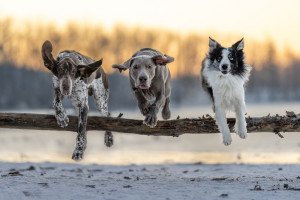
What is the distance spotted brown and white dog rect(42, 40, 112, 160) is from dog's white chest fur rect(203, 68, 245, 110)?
2043 mm

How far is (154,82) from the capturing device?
8484 mm

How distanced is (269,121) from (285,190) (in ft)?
4.67

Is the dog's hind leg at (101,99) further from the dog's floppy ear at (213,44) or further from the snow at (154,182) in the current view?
the dog's floppy ear at (213,44)

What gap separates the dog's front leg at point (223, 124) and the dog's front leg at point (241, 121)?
23 cm

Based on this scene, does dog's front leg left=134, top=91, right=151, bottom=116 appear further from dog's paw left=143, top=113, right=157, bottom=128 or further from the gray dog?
dog's paw left=143, top=113, right=157, bottom=128

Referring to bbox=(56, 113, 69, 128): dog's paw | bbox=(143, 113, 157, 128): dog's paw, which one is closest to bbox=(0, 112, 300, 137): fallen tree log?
bbox=(56, 113, 69, 128): dog's paw

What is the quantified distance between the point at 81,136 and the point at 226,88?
2599 millimetres

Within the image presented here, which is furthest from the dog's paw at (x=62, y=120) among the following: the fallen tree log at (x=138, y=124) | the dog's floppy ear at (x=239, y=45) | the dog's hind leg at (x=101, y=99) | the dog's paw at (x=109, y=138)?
the dog's floppy ear at (x=239, y=45)

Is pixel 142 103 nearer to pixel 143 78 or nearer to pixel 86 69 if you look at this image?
pixel 143 78

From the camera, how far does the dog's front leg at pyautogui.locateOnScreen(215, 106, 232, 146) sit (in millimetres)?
7727

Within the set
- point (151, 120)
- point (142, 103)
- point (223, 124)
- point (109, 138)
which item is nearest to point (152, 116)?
point (151, 120)

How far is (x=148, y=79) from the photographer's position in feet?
25.6

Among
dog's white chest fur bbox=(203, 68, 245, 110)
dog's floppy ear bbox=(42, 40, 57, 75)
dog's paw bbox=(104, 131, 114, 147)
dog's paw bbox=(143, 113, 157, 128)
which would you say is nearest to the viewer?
dog's floppy ear bbox=(42, 40, 57, 75)

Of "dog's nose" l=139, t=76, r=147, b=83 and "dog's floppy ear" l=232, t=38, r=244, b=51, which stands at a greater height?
"dog's floppy ear" l=232, t=38, r=244, b=51
